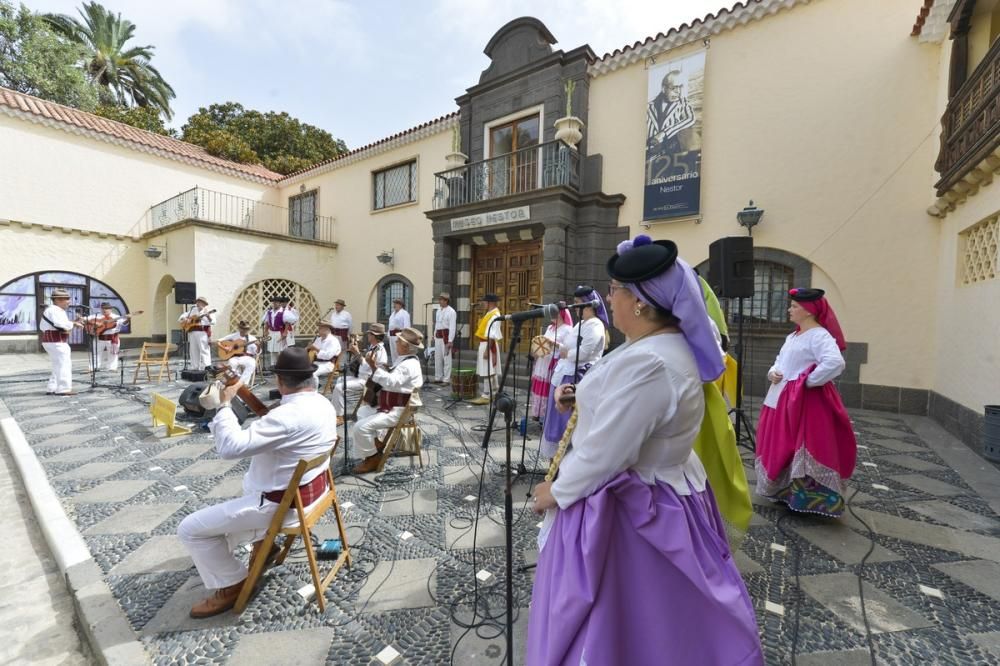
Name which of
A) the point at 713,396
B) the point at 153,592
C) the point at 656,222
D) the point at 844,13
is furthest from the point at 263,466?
the point at 844,13

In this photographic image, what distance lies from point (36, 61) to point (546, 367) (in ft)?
75.2

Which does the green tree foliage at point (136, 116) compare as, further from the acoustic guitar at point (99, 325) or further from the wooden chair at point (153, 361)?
the wooden chair at point (153, 361)

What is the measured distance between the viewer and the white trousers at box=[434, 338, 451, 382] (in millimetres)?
9359

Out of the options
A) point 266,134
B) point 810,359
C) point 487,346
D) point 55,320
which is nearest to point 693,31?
point 487,346

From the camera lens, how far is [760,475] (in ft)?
11.9

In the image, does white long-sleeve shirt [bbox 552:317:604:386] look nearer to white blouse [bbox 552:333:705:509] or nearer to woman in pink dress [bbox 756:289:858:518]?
woman in pink dress [bbox 756:289:858:518]

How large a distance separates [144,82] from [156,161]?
12140 millimetres

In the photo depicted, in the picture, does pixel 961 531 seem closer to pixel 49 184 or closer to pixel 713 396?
pixel 713 396

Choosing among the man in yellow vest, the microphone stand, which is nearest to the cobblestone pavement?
the microphone stand

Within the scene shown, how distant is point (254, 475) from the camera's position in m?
2.42

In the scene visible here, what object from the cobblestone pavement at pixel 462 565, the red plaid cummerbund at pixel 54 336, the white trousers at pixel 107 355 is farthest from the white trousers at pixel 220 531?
the white trousers at pixel 107 355

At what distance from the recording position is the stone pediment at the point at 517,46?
31.8ft

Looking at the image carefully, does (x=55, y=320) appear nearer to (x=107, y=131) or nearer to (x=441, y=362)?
(x=441, y=362)

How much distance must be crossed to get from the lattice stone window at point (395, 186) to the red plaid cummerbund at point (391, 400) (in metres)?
9.29
